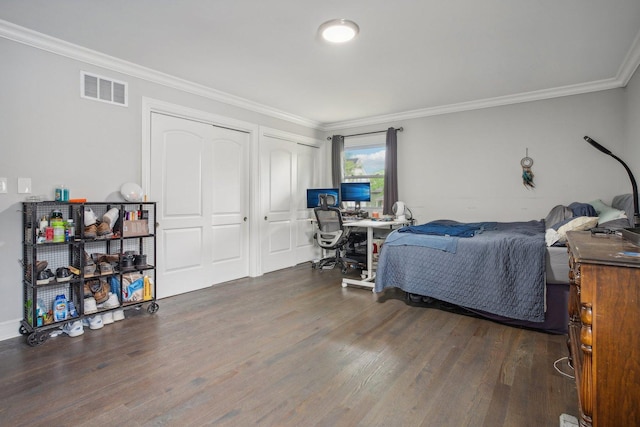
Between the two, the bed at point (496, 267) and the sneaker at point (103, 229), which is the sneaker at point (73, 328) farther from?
the bed at point (496, 267)

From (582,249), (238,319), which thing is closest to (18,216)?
(238,319)

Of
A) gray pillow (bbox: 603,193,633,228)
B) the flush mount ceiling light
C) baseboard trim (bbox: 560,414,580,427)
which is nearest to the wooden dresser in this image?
baseboard trim (bbox: 560,414,580,427)

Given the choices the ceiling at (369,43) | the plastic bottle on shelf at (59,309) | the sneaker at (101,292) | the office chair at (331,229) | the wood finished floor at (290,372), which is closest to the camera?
the wood finished floor at (290,372)

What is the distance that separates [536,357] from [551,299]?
2.17 ft

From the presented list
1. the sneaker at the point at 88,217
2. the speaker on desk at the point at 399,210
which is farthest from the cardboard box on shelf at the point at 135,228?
the speaker on desk at the point at 399,210

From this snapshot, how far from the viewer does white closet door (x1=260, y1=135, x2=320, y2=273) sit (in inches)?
193

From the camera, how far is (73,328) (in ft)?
8.60

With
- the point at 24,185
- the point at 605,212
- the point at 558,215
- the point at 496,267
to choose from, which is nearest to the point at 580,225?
the point at 496,267

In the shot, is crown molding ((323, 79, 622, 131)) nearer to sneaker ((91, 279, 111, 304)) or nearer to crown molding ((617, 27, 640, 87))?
crown molding ((617, 27, 640, 87))

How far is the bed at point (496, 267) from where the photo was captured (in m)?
2.67

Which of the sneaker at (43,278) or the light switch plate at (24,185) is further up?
the light switch plate at (24,185)

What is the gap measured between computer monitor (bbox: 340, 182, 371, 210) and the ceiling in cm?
152

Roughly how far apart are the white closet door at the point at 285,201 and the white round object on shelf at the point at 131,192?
1906mm

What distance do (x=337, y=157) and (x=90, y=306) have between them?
4.32 metres
